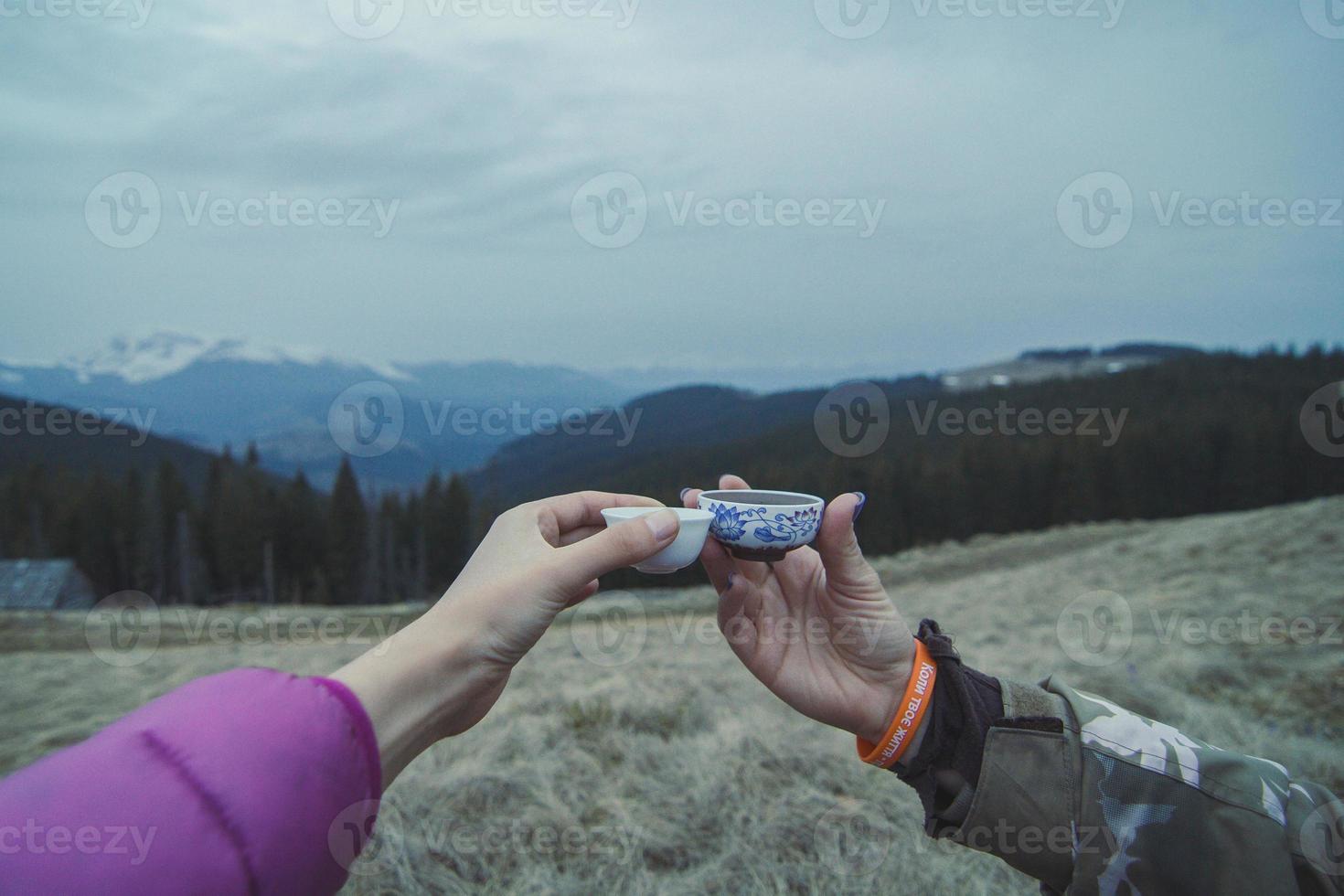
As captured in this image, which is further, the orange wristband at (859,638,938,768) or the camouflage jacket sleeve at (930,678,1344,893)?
the orange wristband at (859,638,938,768)

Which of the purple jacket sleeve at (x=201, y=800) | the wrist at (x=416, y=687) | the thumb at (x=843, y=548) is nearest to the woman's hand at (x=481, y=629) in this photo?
the wrist at (x=416, y=687)

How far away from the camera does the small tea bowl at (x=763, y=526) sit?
2080mm

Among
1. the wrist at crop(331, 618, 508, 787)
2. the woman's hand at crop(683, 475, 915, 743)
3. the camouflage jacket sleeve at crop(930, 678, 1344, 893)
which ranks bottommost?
the camouflage jacket sleeve at crop(930, 678, 1344, 893)

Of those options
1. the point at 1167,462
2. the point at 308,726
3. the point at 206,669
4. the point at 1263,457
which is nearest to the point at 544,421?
the point at 206,669

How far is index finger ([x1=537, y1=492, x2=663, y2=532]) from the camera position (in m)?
2.22

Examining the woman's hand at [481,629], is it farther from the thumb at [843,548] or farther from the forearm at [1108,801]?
the forearm at [1108,801]

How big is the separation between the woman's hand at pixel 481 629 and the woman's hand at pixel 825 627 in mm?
589

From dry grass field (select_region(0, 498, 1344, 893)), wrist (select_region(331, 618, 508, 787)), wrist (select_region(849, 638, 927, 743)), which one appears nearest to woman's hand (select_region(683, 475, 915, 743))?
wrist (select_region(849, 638, 927, 743))

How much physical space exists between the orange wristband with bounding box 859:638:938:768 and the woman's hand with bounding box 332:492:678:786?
95 cm

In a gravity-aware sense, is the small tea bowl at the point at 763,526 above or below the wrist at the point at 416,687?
above

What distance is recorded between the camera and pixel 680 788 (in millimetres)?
3889

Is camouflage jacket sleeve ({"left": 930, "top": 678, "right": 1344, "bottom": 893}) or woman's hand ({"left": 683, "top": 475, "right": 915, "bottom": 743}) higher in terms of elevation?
woman's hand ({"left": 683, "top": 475, "right": 915, "bottom": 743})

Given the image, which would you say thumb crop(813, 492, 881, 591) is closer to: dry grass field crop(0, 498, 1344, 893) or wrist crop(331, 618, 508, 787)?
wrist crop(331, 618, 508, 787)

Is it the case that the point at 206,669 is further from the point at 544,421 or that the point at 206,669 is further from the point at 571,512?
the point at 571,512
